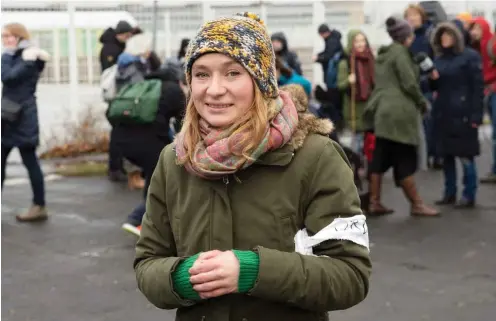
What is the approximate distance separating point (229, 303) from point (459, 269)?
4496mm

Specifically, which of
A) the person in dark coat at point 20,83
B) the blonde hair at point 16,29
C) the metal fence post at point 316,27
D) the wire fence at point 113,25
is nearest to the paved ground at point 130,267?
the person in dark coat at point 20,83

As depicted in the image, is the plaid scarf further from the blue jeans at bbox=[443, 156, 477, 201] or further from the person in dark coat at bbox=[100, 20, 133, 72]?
the person in dark coat at bbox=[100, 20, 133, 72]

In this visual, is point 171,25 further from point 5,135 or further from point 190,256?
point 190,256

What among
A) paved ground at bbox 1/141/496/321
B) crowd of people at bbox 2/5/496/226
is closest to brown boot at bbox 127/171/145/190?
paved ground at bbox 1/141/496/321

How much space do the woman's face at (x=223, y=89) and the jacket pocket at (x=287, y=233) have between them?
318 millimetres

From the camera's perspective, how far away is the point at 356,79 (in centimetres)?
1063

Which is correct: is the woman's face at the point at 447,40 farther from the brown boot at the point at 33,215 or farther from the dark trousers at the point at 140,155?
the brown boot at the point at 33,215

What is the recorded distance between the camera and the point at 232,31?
246cm

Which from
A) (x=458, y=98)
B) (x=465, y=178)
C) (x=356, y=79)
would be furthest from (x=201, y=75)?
(x=356, y=79)

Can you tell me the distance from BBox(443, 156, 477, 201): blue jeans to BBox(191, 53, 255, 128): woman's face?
Answer: 7.01m

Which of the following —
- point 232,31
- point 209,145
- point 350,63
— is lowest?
point 350,63

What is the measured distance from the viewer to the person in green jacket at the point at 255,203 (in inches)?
92.4

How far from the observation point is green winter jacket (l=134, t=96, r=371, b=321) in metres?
2.38

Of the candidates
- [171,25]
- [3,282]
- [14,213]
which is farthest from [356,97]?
[171,25]
